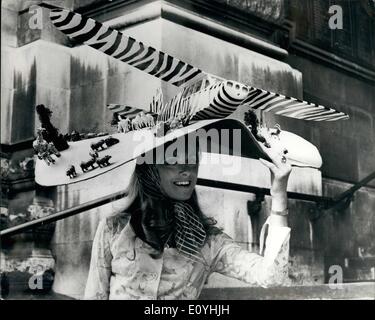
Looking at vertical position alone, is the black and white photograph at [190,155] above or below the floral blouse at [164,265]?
above

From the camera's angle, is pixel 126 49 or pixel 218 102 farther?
pixel 126 49

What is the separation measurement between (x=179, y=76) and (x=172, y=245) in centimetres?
205

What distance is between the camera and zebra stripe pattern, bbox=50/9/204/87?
28.3ft

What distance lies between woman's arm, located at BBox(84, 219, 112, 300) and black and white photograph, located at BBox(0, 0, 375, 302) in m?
0.02

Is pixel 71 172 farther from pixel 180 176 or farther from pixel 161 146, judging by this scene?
pixel 180 176

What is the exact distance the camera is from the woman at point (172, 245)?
841cm

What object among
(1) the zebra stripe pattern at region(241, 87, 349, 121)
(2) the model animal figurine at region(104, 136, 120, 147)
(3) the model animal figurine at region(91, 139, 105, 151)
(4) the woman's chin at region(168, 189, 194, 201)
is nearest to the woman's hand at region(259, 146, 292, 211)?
(1) the zebra stripe pattern at region(241, 87, 349, 121)

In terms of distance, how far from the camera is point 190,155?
862cm

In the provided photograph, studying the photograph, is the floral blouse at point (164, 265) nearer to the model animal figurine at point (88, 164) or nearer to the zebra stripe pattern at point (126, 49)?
the model animal figurine at point (88, 164)

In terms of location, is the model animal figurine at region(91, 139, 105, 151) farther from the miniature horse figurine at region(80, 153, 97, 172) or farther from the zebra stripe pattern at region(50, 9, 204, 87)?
the zebra stripe pattern at region(50, 9, 204, 87)

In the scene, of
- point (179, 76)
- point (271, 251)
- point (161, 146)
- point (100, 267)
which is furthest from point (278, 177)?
point (100, 267)

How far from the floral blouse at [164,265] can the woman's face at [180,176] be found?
1.98ft

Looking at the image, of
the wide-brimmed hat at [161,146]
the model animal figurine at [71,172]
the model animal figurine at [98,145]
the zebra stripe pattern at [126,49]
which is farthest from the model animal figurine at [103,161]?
the zebra stripe pattern at [126,49]

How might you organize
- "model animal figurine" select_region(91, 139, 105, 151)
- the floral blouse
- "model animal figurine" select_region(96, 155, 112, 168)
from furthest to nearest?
1. "model animal figurine" select_region(91, 139, 105, 151)
2. "model animal figurine" select_region(96, 155, 112, 168)
3. the floral blouse
